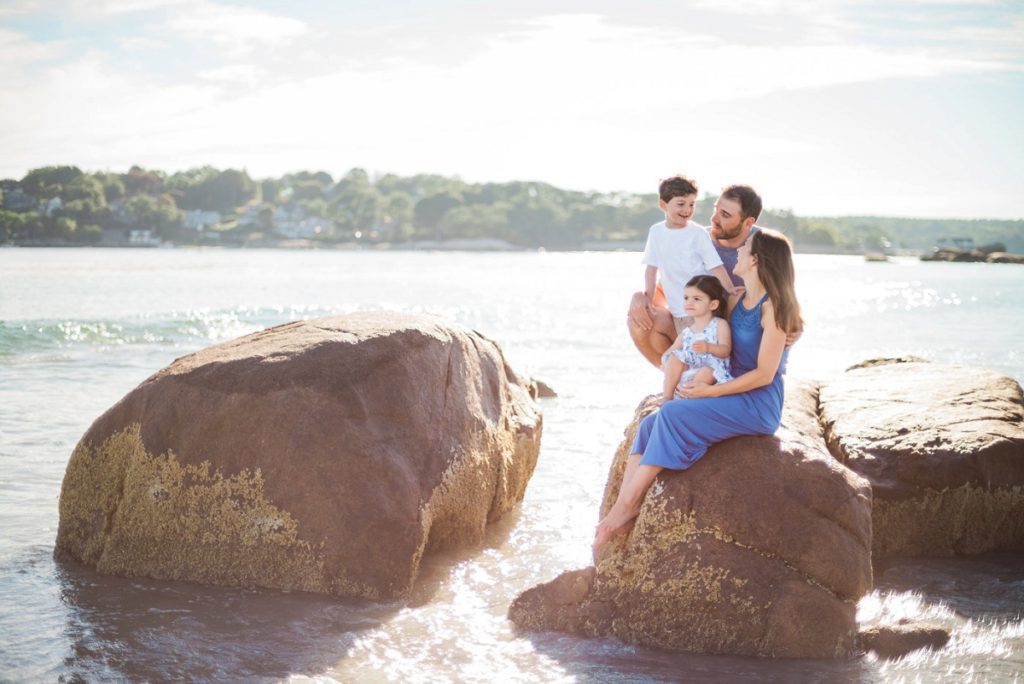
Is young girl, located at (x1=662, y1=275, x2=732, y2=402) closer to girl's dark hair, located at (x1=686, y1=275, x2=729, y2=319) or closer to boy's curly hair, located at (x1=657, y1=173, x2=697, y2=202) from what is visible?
girl's dark hair, located at (x1=686, y1=275, x2=729, y2=319)

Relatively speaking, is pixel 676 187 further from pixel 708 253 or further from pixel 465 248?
pixel 465 248

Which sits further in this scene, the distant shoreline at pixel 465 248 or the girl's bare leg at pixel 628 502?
the distant shoreline at pixel 465 248

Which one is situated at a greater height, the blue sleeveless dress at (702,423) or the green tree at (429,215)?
the green tree at (429,215)

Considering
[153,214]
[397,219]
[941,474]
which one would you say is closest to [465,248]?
[397,219]

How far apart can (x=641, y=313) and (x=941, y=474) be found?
2438 millimetres

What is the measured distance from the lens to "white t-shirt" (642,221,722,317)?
6613 mm

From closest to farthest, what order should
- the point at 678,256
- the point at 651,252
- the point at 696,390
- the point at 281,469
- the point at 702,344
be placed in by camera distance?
the point at 696,390
the point at 702,344
the point at 281,469
the point at 678,256
the point at 651,252

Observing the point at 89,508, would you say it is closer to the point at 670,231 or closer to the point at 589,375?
the point at 670,231

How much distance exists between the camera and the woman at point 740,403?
Answer: 5.54 meters

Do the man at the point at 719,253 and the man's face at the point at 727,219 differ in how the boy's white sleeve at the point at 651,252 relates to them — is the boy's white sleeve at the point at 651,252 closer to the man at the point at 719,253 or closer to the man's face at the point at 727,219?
the man at the point at 719,253

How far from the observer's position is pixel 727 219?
6406 mm

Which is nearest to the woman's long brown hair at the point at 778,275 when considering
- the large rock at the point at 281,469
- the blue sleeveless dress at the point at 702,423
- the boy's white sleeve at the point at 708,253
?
the blue sleeveless dress at the point at 702,423

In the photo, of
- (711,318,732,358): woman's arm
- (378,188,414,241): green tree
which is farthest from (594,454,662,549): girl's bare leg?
(378,188,414,241): green tree

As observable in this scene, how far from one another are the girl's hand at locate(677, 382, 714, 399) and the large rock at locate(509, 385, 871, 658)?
0.29 m
